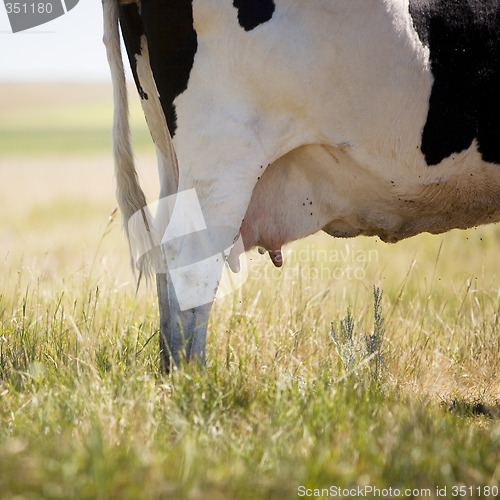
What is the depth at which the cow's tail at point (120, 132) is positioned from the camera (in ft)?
11.2

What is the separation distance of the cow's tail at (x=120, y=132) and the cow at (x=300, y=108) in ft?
0.06

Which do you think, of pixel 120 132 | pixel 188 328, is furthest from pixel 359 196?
pixel 120 132

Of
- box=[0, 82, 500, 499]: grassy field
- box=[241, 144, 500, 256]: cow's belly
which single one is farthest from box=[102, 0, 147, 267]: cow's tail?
box=[241, 144, 500, 256]: cow's belly

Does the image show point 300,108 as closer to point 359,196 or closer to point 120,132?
point 359,196

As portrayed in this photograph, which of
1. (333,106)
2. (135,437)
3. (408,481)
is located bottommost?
(408,481)

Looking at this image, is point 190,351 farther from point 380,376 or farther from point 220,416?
point 380,376

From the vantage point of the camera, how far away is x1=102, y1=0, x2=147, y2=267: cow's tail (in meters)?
3.42

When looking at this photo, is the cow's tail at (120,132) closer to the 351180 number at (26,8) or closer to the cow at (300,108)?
Result: the cow at (300,108)

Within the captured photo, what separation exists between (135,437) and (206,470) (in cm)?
48

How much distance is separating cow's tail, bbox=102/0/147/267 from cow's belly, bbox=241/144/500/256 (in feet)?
2.30

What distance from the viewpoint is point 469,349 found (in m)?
3.93

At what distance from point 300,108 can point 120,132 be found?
1.07 m

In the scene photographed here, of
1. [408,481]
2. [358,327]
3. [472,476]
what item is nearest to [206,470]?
[408,481]

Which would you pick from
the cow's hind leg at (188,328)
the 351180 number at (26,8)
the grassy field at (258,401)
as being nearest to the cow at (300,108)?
the cow's hind leg at (188,328)
